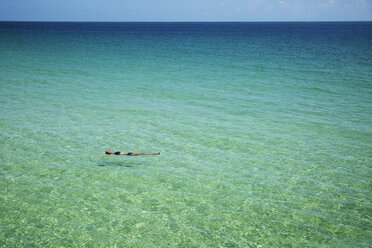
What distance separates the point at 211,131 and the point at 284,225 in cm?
545

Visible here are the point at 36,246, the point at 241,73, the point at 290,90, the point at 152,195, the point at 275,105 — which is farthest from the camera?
the point at 241,73

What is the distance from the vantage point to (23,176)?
739 cm

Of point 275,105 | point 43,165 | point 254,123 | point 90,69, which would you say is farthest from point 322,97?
point 90,69

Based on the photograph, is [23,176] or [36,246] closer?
[36,246]

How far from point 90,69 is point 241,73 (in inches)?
463

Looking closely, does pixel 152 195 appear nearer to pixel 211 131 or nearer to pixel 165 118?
pixel 211 131

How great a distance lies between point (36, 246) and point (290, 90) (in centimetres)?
1595

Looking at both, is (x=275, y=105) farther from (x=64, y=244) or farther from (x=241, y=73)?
(x=64, y=244)

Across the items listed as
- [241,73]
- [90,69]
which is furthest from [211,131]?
[90,69]

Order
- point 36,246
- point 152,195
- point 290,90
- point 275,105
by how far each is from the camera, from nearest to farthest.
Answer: point 36,246 < point 152,195 < point 275,105 < point 290,90

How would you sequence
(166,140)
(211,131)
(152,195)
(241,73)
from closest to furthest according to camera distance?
(152,195) → (166,140) → (211,131) → (241,73)

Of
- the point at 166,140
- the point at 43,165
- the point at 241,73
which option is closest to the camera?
the point at 43,165

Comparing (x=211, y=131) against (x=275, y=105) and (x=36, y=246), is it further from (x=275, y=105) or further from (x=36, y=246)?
(x=36, y=246)

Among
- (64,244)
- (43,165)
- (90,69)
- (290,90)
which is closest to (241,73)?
(290,90)
